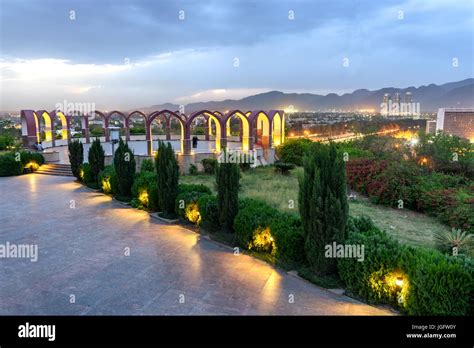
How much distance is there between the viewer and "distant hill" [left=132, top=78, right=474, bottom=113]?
87.9 m

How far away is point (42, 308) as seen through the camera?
18.5 ft

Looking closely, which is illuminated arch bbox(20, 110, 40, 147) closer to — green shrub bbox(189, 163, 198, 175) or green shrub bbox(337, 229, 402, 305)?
green shrub bbox(189, 163, 198, 175)

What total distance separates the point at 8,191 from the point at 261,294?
46.4 feet

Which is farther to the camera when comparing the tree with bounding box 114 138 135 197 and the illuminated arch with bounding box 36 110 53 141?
the illuminated arch with bounding box 36 110 53 141

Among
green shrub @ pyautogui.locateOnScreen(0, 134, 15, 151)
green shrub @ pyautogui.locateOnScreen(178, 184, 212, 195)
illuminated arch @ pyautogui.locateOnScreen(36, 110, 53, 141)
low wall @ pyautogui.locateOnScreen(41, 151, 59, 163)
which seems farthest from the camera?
illuminated arch @ pyautogui.locateOnScreen(36, 110, 53, 141)

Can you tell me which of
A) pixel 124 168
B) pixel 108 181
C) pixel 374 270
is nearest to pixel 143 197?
pixel 124 168

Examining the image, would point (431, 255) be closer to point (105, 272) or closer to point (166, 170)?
point (105, 272)

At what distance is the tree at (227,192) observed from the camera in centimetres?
877

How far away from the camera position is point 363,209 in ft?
41.0

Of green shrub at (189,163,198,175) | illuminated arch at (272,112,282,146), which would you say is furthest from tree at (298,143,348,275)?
illuminated arch at (272,112,282,146)

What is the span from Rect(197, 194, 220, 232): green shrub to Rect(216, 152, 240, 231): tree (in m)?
0.28

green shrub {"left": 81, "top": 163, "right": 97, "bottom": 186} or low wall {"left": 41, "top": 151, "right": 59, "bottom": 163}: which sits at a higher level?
low wall {"left": 41, "top": 151, "right": 59, "bottom": 163}

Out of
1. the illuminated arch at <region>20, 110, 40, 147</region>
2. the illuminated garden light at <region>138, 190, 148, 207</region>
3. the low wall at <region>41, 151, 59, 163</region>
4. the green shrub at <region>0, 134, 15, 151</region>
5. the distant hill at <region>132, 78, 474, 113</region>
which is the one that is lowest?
the illuminated garden light at <region>138, 190, 148, 207</region>
